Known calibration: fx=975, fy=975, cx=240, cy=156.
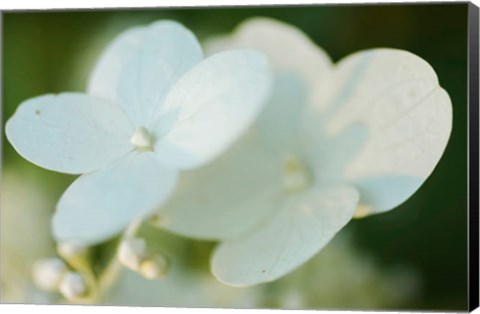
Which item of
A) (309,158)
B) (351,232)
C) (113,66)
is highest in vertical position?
(113,66)

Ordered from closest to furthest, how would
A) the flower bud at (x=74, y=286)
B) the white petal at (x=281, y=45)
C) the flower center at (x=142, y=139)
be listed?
the flower center at (x=142, y=139) < the flower bud at (x=74, y=286) < the white petal at (x=281, y=45)

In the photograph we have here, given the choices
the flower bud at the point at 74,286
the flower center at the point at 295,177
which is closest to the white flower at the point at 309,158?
the flower center at the point at 295,177

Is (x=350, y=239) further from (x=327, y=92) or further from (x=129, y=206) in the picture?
(x=129, y=206)

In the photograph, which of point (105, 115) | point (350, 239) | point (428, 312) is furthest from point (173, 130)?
point (428, 312)

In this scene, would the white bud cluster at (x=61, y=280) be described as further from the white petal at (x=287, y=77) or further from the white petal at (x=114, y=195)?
the white petal at (x=287, y=77)

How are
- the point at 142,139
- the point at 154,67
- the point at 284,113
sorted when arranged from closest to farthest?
the point at 142,139 < the point at 154,67 < the point at 284,113

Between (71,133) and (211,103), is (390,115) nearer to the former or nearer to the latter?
(211,103)

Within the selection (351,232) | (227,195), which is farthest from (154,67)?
(351,232)
